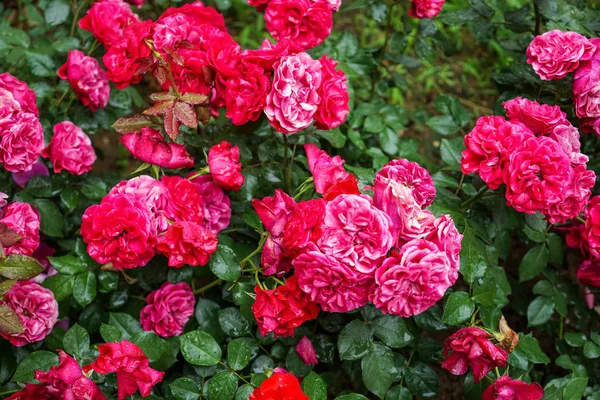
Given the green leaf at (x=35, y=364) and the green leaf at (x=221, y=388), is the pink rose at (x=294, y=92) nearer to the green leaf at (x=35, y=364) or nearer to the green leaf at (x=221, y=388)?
the green leaf at (x=221, y=388)

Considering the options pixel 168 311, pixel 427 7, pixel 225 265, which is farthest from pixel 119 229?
pixel 427 7

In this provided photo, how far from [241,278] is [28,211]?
0.60 m

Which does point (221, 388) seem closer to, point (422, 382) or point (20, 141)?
point (422, 382)

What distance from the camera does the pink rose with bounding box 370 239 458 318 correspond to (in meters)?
1.23

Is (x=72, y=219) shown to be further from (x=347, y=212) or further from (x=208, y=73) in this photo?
(x=347, y=212)

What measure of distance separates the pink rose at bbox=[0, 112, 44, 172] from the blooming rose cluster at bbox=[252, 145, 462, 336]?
698 millimetres

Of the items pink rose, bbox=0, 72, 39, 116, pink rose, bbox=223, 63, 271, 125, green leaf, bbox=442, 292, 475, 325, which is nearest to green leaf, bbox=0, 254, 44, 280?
pink rose, bbox=0, 72, 39, 116

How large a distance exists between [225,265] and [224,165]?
10.1 inches

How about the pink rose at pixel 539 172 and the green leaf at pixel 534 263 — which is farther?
the green leaf at pixel 534 263

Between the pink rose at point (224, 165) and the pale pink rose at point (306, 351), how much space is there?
0.49 m

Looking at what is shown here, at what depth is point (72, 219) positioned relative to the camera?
6.67 ft

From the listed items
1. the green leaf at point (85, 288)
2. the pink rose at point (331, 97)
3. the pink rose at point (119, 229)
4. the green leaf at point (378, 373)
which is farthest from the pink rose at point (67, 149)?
the green leaf at point (378, 373)

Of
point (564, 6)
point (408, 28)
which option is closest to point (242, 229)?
point (408, 28)

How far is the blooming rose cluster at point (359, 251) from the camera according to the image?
124cm
